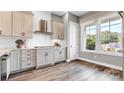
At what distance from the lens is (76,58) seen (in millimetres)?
4641

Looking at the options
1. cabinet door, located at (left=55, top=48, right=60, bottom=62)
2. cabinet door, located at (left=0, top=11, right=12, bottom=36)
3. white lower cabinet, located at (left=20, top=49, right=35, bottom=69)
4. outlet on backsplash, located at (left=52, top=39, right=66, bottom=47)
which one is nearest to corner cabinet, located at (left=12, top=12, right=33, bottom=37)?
cabinet door, located at (left=0, top=11, right=12, bottom=36)

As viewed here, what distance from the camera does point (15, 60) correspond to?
254cm

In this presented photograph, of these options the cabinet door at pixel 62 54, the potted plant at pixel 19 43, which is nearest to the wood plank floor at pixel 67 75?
the potted plant at pixel 19 43

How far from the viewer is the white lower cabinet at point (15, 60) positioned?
8.08ft

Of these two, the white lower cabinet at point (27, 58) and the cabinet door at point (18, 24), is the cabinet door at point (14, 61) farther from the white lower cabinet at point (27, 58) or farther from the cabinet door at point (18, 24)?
the cabinet door at point (18, 24)

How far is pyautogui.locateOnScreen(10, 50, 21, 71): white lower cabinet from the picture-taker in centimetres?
246

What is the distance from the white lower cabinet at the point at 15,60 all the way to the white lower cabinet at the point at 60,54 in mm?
1533

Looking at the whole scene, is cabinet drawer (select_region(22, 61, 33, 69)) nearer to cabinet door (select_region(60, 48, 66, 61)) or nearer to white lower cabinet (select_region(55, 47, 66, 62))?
white lower cabinet (select_region(55, 47, 66, 62))

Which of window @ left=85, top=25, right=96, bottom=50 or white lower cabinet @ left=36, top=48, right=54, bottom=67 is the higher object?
window @ left=85, top=25, right=96, bottom=50
